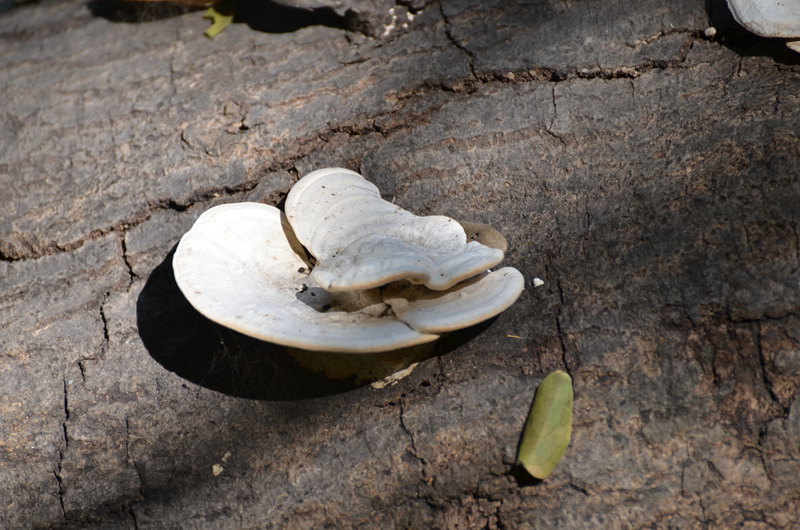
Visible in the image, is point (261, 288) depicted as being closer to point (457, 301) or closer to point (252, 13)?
point (457, 301)

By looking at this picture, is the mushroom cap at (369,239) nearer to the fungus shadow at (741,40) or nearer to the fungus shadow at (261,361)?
the fungus shadow at (261,361)

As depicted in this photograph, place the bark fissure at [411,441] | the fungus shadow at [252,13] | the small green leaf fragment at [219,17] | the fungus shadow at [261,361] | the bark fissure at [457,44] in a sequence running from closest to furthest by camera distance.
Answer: the bark fissure at [411,441] → the fungus shadow at [261,361] → the bark fissure at [457,44] → the fungus shadow at [252,13] → the small green leaf fragment at [219,17]

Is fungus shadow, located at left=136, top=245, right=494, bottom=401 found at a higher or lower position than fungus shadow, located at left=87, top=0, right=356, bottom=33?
lower

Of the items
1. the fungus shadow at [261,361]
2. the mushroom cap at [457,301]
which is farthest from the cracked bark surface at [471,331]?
the mushroom cap at [457,301]

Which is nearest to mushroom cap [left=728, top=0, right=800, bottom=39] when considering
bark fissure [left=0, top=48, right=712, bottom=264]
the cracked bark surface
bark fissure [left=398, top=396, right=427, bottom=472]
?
the cracked bark surface

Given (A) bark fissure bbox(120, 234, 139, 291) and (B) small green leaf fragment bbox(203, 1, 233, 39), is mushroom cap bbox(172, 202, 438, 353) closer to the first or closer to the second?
(A) bark fissure bbox(120, 234, 139, 291)

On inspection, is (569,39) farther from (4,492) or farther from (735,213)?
(4,492)

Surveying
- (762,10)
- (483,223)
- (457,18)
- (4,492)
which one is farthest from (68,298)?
(762,10)

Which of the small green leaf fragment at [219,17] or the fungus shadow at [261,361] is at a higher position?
the small green leaf fragment at [219,17]

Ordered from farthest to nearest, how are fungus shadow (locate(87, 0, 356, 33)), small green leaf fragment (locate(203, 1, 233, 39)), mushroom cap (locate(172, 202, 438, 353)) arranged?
small green leaf fragment (locate(203, 1, 233, 39)) < fungus shadow (locate(87, 0, 356, 33)) < mushroom cap (locate(172, 202, 438, 353))
